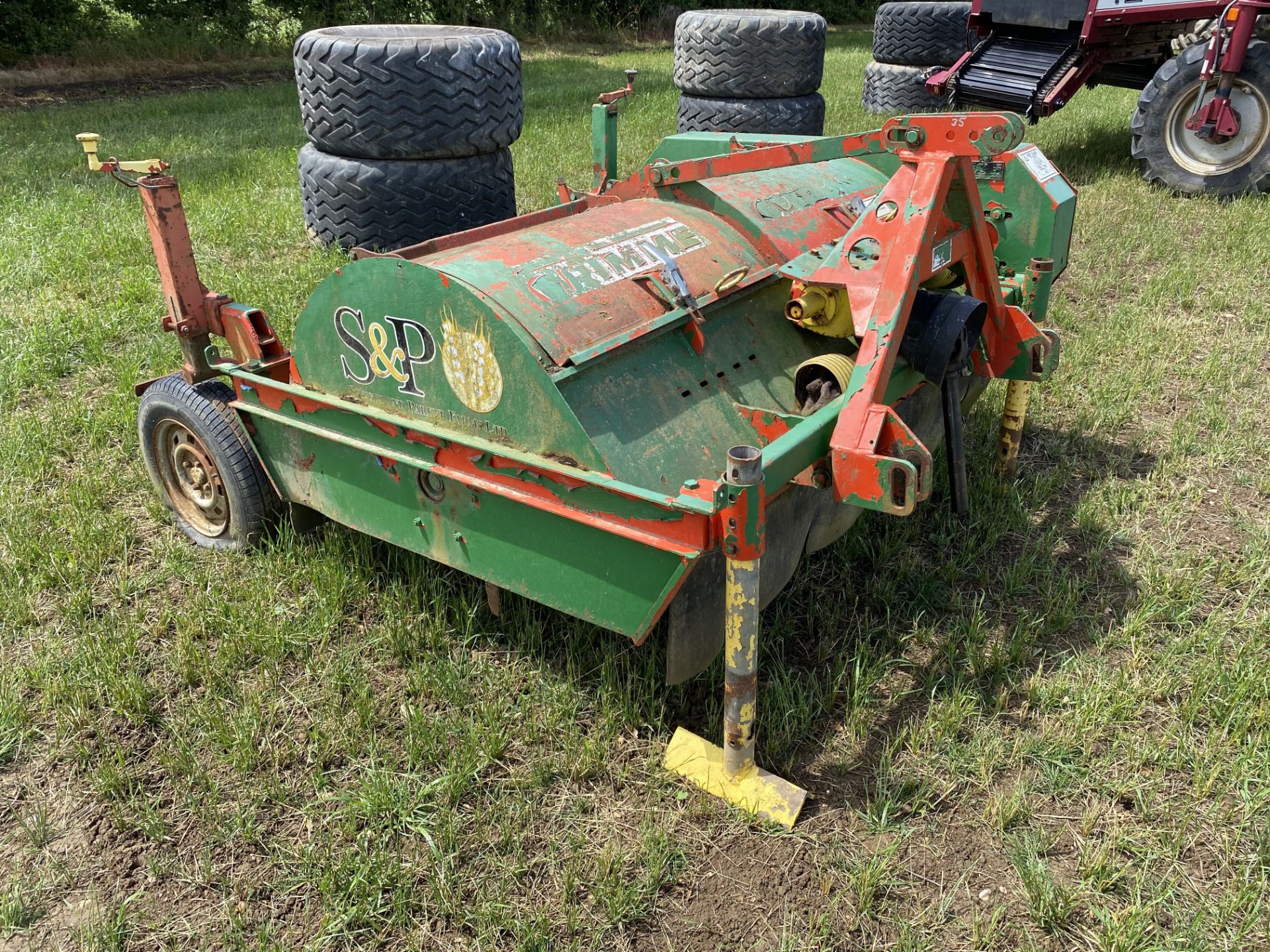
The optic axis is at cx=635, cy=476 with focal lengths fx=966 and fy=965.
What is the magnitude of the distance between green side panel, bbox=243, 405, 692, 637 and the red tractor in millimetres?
7423

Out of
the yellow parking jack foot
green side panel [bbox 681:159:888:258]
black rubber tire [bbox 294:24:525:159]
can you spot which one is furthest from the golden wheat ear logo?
black rubber tire [bbox 294:24:525:159]

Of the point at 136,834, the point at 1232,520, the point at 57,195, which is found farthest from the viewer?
the point at 57,195

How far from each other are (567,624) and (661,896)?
0.98m

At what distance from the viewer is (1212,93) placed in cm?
766

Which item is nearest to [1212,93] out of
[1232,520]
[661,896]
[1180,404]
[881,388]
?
[1180,404]

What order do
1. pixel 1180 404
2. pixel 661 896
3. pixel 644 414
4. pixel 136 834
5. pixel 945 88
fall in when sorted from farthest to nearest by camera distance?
pixel 945 88, pixel 1180 404, pixel 644 414, pixel 136 834, pixel 661 896

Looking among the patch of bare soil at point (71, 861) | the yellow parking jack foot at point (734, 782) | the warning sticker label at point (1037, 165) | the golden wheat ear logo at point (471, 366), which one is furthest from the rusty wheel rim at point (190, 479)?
the warning sticker label at point (1037, 165)

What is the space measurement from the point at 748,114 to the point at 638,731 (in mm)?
6224

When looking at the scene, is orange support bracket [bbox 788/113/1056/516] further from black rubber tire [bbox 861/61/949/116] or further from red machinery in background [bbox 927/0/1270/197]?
black rubber tire [bbox 861/61/949/116]

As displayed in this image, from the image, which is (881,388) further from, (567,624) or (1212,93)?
(1212,93)

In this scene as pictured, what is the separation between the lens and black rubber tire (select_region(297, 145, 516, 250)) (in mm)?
5266

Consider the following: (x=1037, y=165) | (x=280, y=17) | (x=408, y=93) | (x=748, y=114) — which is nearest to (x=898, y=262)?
(x=1037, y=165)

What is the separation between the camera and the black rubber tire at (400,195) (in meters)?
5.27

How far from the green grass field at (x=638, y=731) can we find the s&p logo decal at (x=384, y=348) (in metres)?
0.70
